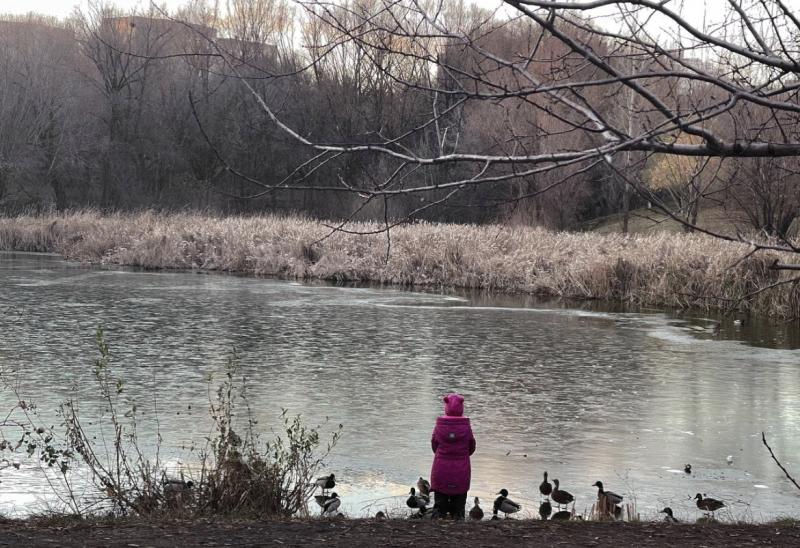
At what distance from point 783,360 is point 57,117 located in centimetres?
4385

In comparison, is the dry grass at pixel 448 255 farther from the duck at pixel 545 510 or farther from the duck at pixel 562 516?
the duck at pixel 562 516

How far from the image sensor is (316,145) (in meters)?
4.56

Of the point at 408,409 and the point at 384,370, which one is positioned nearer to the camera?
the point at 408,409

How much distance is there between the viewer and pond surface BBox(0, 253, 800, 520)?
26.3 ft

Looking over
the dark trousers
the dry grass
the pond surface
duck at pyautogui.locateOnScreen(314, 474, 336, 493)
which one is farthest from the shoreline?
the dry grass

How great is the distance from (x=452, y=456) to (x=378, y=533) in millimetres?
1311

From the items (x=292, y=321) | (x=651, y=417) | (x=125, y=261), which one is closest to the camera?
(x=651, y=417)

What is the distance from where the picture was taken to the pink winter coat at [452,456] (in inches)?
255

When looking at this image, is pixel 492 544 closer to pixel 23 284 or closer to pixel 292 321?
pixel 292 321

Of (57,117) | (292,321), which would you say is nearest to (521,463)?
(292,321)

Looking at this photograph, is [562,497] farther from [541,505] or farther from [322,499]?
[322,499]

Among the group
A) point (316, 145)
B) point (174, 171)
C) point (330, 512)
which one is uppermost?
point (174, 171)


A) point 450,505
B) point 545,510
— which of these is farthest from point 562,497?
point 450,505

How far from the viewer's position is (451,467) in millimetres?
6477
